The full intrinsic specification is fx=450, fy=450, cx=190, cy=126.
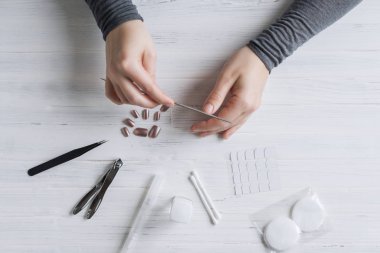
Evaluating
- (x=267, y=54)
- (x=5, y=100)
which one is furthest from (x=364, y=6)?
(x=5, y=100)

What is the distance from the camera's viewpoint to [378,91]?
782mm

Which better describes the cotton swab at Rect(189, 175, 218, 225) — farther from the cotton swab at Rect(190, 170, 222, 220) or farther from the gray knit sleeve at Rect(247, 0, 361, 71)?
the gray knit sleeve at Rect(247, 0, 361, 71)

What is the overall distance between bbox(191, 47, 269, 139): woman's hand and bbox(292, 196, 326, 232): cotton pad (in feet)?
0.55

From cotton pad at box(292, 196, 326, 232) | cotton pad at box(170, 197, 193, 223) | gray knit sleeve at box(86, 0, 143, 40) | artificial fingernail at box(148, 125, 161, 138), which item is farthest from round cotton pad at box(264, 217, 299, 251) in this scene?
gray knit sleeve at box(86, 0, 143, 40)

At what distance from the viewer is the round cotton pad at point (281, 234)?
0.74m

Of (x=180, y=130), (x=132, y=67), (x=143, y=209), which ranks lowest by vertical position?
(x=143, y=209)

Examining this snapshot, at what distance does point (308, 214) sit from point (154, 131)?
29 centimetres

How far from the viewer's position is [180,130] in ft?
2.55

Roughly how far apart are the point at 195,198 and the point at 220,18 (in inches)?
12.7

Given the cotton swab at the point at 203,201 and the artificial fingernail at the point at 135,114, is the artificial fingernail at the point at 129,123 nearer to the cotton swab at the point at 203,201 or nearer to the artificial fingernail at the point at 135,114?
the artificial fingernail at the point at 135,114

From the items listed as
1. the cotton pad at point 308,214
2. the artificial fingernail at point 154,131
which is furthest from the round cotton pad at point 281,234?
the artificial fingernail at point 154,131

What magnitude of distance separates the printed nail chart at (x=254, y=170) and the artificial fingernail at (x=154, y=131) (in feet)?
0.43

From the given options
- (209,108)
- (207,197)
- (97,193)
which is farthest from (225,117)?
(97,193)

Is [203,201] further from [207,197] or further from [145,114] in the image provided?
[145,114]
